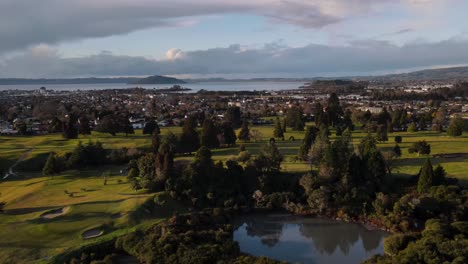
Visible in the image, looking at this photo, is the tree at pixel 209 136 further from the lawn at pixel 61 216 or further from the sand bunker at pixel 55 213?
the sand bunker at pixel 55 213

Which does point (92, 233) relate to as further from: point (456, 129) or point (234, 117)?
point (234, 117)

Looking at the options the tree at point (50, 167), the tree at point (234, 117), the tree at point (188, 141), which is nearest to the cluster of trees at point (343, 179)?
the tree at point (188, 141)

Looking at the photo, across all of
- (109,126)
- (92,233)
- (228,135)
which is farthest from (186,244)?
(109,126)

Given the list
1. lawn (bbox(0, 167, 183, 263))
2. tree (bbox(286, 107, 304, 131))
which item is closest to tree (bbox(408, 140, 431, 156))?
tree (bbox(286, 107, 304, 131))

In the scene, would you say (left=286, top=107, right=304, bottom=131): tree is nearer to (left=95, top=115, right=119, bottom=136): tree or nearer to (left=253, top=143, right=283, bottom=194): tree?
(left=95, top=115, right=119, bottom=136): tree

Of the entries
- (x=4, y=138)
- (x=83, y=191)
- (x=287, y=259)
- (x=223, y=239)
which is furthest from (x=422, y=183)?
(x=4, y=138)

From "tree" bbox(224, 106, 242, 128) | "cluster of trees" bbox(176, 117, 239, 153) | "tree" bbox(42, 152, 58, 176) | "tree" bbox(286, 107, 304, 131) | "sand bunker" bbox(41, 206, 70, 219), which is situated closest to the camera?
"sand bunker" bbox(41, 206, 70, 219)
